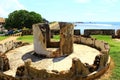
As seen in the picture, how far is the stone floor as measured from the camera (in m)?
13.9

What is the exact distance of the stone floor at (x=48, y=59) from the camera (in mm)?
13893

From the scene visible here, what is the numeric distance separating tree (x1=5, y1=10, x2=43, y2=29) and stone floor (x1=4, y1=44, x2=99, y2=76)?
137ft

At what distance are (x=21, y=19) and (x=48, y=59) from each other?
150ft

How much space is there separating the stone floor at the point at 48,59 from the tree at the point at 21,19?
137 feet

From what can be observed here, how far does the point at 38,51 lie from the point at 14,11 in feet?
162

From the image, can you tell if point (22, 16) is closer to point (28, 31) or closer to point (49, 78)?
point (28, 31)

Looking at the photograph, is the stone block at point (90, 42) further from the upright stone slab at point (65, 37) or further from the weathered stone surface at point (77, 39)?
the upright stone slab at point (65, 37)

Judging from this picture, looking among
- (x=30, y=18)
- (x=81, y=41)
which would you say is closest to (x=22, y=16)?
(x=30, y=18)

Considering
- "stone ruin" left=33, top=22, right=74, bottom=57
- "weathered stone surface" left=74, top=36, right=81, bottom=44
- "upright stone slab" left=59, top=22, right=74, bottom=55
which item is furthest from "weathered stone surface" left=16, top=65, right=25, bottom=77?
"weathered stone surface" left=74, top=36, right=81, bottom=44

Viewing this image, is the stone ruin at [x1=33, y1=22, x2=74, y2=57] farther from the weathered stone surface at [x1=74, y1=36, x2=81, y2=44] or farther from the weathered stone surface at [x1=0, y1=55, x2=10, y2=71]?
the weathered stone surface at [x1=74, y1=36, x2=81, y2=44]

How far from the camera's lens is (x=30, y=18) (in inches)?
2399

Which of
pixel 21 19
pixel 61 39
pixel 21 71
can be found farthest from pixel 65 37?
pixel 21 19

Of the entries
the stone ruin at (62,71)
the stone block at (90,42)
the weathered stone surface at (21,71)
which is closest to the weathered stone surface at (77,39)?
the stone block at (90,42)

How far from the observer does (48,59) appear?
15.5 meters
